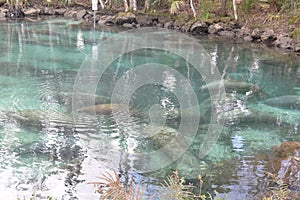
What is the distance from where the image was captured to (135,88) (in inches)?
430

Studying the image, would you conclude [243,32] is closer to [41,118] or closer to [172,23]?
[172,23]

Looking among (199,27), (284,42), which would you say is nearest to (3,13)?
(199,27)

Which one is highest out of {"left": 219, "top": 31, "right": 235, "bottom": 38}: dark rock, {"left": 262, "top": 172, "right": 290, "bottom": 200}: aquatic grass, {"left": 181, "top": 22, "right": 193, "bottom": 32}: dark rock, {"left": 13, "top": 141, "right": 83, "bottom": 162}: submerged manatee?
{"left": 181, "top": 22, "right": 193, "bottom": 32}: dark rock

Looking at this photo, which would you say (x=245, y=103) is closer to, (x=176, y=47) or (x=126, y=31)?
(x=176, y=47)

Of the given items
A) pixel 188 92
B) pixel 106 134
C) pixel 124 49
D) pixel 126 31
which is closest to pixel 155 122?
pixel 106 134

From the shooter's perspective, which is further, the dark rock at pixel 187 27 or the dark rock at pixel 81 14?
the dark rock at pixel 81 14

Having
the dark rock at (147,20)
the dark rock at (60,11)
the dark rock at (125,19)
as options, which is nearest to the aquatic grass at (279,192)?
the dark rock at (147,20)

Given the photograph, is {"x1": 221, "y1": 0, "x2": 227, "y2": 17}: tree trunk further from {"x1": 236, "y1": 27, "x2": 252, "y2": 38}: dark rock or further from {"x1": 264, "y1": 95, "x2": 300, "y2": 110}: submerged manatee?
{"x1": 264, "y1": 95, "x2": 300, "y2": 110}: submerged manatee

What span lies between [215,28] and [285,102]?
11683 millimetres

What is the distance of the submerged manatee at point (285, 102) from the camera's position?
32.8 feet

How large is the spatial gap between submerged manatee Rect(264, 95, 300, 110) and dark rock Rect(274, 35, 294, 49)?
25.0 feet

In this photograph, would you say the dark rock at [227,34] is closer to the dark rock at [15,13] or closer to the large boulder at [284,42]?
the large boulder at [284,42]

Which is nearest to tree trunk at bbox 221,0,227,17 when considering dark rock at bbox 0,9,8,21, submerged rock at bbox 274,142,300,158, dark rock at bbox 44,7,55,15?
dark rock at bbox 44,7,55,15

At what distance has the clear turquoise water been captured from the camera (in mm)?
5859
